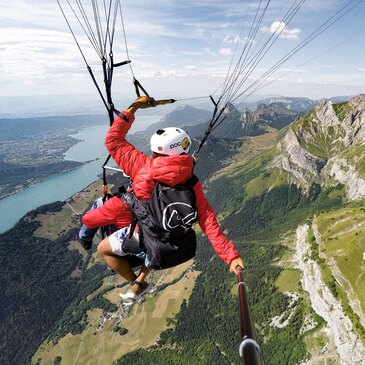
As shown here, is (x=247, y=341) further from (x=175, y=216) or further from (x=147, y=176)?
(x=147, y=176)

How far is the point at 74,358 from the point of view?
160750 mm

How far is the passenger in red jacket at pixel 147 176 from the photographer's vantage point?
24.6 feet

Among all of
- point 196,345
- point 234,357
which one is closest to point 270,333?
point 234,357

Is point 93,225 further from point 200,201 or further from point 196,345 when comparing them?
Answer: point 196,345

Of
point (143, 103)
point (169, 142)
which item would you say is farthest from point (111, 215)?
point (143, 103)

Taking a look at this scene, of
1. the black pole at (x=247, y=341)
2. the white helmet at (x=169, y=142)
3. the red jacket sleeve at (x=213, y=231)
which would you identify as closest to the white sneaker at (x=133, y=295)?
the red jacket sleeve at (x=213, y=231)

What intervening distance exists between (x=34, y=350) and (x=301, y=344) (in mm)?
143770

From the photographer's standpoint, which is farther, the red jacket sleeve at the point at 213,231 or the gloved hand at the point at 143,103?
the gloved hand at the point at 143,103

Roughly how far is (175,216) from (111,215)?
2.55 metres

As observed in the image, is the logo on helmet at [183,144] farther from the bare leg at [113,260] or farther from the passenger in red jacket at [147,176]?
the bare leg at [113,260]

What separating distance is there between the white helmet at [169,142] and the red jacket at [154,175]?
314 millimetres

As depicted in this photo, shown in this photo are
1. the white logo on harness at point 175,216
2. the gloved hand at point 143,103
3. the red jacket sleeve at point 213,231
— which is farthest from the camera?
the gloved hand at point 143,103

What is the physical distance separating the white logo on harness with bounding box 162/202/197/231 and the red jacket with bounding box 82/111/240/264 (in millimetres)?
493

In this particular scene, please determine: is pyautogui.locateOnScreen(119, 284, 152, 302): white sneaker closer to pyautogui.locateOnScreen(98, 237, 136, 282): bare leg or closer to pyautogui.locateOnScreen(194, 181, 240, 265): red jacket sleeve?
pyautogui.locateOnScreen(98, 237, 136, 282): bare leg
